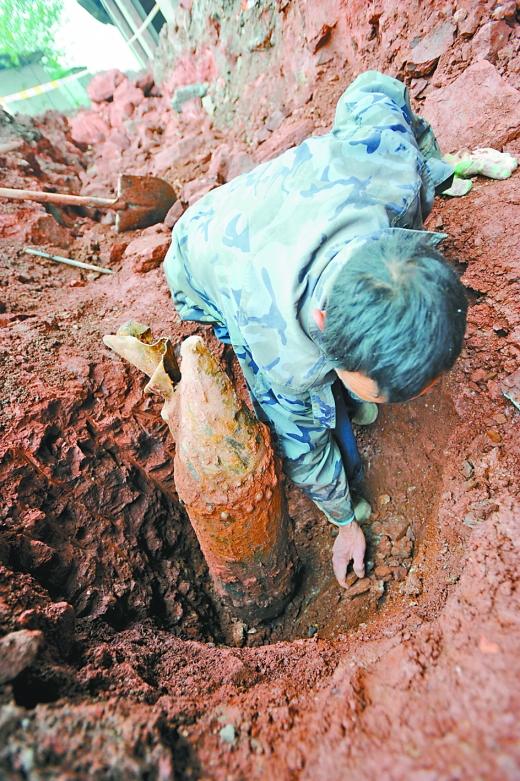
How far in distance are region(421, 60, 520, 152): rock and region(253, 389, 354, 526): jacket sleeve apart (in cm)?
145

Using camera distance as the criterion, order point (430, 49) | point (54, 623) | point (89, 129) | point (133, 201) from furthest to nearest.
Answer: point (89, 129), point (133, 201), point (430, 49), point (54, 623)

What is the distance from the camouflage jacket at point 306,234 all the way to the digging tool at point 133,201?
2264 mm

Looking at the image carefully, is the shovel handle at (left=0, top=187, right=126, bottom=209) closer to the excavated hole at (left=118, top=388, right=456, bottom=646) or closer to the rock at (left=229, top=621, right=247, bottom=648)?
the excavated hole at (left=118, top=388, right=456, bottom=646)

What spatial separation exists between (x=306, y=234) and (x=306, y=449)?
71cm

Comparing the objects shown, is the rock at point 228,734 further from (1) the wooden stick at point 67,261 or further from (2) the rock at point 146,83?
(2) the rock at point 146,83

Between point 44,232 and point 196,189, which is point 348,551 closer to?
point 196,189

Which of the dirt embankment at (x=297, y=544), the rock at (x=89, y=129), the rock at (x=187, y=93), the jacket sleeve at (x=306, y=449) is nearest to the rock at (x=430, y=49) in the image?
the dirt embankment at (x=297, y=544)

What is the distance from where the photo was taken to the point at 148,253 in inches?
102

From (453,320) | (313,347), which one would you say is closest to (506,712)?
(453,320)

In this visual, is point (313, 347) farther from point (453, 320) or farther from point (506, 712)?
point (506, 712)

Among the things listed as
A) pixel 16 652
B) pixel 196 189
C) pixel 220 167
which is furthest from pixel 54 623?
pixel 220 167

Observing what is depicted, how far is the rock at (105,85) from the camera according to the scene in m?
6.09

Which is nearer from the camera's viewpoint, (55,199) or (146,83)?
(55,199)

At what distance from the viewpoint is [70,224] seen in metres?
3.59
